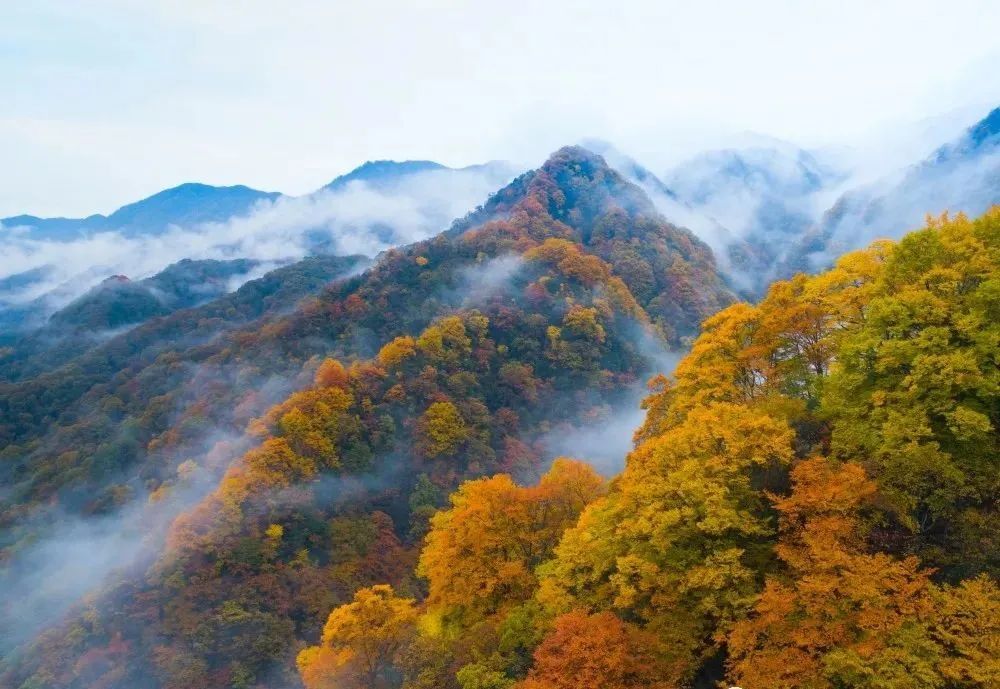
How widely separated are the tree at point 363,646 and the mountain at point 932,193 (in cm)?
16930

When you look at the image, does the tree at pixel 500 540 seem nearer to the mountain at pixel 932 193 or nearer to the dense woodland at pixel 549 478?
the dense woodland at pixel 549 478

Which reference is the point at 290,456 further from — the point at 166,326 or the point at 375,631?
the point at 166,326

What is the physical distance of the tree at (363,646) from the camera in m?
31.9

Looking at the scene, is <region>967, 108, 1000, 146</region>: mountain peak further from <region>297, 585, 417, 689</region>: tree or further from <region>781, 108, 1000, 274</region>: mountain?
<region>297, 585, 417, 689</region>: tree

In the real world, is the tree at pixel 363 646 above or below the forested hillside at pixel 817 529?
below

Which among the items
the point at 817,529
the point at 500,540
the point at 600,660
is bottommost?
the point at 500,540

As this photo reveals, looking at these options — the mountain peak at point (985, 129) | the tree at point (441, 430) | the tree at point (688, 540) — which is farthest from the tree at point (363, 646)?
the mountain peak at point (985, 129)

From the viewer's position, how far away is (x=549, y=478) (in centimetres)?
3759

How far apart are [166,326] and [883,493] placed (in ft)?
589

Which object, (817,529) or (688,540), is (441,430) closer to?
(688,540)

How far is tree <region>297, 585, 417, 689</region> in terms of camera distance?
31.9m

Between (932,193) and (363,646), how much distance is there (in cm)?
19947

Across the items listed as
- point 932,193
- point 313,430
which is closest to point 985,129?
point 932,193

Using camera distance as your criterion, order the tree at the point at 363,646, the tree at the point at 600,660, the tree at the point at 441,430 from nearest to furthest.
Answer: the tree at the point at 600,660 → the tree at the point at 363,646 → the tree at the point at 441,430
